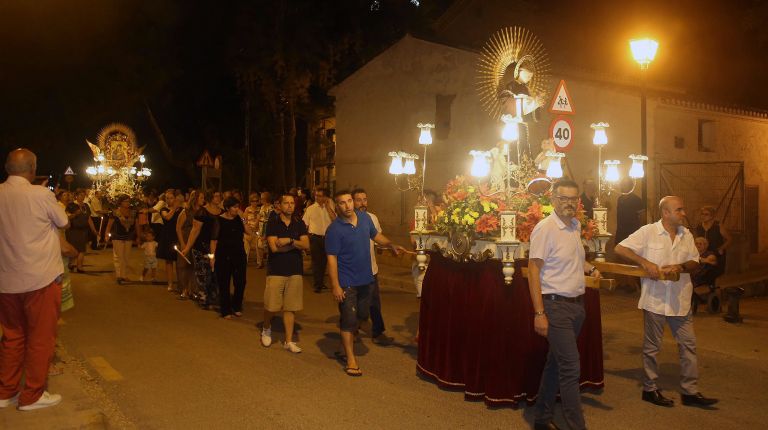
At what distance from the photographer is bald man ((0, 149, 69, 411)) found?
5.71 meters

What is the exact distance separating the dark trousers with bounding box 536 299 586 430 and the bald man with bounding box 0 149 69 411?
4092 millimetres

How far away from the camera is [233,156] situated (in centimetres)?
3659

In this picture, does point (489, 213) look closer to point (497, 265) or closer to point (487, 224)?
point (487, 224)

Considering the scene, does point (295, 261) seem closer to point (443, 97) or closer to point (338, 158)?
point (443, 97)

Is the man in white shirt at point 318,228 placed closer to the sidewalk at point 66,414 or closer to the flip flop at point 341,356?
the flip flop at point 341,356

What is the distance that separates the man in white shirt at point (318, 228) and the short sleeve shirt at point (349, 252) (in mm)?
6149

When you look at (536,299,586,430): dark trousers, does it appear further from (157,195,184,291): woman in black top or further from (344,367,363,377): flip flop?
(157,195,184,291): woman in black top

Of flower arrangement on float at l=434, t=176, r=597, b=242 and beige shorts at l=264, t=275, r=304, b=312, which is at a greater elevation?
flower arrangement on float at l=434, t=176, r=597, b=242

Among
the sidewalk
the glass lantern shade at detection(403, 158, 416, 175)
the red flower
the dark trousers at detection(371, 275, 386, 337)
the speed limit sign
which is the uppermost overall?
the speed limit sign

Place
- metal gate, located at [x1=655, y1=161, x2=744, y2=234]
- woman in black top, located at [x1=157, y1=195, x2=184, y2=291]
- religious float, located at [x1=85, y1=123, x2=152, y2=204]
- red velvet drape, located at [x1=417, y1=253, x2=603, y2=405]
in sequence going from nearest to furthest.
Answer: red velvet drape, located at [x1=417, y1=253, x2=603, y2=405]
woman in black top, located at [x1=157, y1=195, x2=184, y2=291]
metal gate, located at [x1=655, y1=161, x2=744, y2=234]
religious float, located at [x1=85, y1=123, x2=152, y2=204]

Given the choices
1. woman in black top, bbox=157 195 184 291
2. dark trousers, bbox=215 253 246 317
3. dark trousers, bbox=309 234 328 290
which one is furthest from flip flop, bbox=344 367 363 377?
woman in black top, bbox=157 195 184 291

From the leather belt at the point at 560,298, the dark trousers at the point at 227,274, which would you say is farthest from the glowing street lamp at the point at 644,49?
the leather belt at the point at 560,298

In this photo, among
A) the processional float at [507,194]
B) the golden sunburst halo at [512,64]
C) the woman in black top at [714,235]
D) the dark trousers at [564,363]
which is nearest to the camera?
the dark trousers at [564,363]

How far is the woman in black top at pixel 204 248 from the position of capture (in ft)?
37.1
